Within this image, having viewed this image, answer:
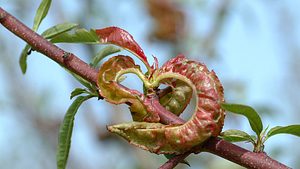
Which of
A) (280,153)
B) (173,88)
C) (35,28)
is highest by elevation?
(280,153)

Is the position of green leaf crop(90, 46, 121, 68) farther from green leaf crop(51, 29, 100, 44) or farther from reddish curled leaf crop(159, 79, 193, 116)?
reddish curled leaf crop(159, 79, 193, 116)

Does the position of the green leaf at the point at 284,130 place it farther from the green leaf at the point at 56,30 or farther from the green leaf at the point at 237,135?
the green leaf at the point at 56,30

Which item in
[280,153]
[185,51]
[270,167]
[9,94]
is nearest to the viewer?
[270,167]

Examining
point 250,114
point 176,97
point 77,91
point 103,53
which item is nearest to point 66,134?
point 77,91

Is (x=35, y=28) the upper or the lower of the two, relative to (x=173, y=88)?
upper

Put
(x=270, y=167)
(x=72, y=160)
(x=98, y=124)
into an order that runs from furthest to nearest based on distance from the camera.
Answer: (x=72, y=160) < (x=98, y=124) < (x=270, y=167)

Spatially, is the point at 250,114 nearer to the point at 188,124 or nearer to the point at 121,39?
the point at 188,124

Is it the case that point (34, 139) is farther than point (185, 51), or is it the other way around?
point (34, 139)

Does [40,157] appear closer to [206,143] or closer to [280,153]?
[280,153]

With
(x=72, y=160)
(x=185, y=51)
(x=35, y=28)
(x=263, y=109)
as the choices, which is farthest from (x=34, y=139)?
(x=35, y=28)
